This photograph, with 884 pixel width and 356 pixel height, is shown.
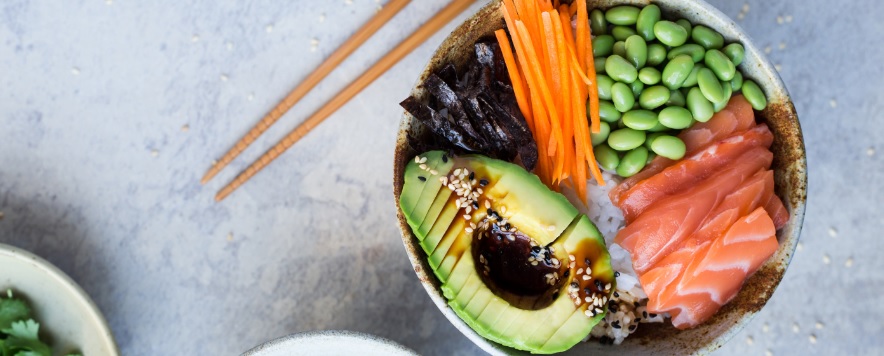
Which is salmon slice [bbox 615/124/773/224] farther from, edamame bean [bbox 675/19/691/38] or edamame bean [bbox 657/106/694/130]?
edamame bean [bbox 675/19/691/38]

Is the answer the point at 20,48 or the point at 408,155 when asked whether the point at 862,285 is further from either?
the point at 20,48

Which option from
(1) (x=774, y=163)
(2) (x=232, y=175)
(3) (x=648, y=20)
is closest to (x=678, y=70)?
(3) (x=648, y=20)

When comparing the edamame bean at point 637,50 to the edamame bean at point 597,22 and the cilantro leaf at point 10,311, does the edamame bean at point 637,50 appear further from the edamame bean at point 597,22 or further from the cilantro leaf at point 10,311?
the cilantro leaf at point 10,311

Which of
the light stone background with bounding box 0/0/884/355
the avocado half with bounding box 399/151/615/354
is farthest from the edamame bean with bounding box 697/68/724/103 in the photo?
the light stone background with bounding box 0/0/884/355

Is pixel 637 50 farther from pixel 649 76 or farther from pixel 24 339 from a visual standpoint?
pixel 24 339

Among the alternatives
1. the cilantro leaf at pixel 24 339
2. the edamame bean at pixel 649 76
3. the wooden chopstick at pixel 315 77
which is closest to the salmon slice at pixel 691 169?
the edamame bean at pixel 649 76

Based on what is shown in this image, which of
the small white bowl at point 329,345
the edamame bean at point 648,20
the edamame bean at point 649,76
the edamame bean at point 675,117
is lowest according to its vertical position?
the small white bowl at point 329,345
